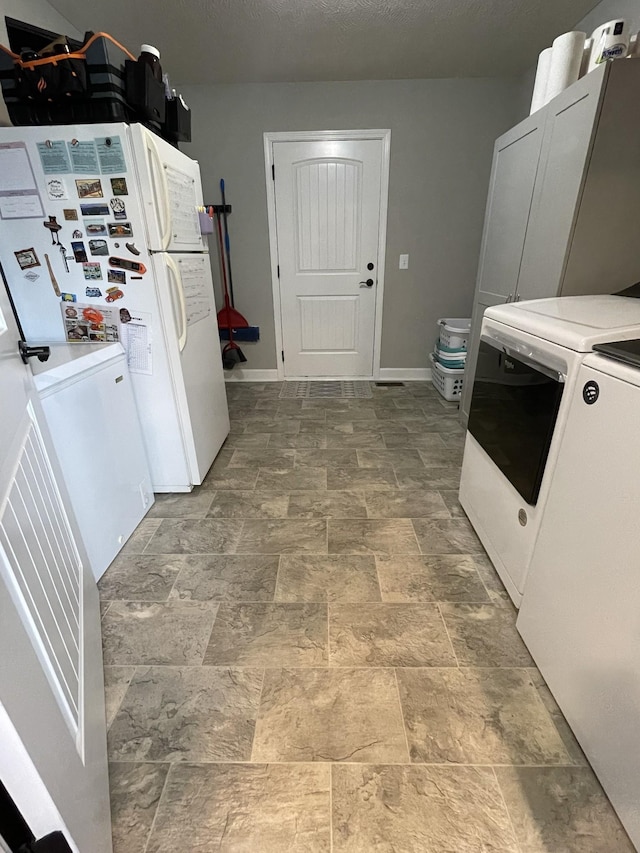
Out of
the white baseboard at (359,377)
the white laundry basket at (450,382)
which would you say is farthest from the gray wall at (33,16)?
Result: the white laundry basket at (450,382)

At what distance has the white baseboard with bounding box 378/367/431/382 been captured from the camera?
404cm

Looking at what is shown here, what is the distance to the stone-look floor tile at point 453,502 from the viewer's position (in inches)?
80.1

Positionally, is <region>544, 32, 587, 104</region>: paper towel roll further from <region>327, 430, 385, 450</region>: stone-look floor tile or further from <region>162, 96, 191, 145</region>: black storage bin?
<region>327, 430, 385, 450</region>: stone-look floor tile

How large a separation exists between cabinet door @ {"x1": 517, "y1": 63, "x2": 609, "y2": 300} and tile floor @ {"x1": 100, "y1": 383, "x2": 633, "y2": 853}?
4.07 ft

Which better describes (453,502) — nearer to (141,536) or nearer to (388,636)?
(388,636)

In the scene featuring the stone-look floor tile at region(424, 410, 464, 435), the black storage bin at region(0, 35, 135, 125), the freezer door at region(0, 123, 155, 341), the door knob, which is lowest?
the stone-look floor tile at region(424, 410, 464, 435)

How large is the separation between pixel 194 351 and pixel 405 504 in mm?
1413

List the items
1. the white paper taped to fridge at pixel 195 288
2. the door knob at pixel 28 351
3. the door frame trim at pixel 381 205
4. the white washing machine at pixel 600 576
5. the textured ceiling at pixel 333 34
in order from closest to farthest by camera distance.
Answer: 1. the white washing machine at pixel 600 576
2. the door knob at pixel 28 351
3. the white paper taped to fridge at pixel 195 288
4. the textured ceiling at pixel 333 34
5. the door frame trim at pixel 381 205

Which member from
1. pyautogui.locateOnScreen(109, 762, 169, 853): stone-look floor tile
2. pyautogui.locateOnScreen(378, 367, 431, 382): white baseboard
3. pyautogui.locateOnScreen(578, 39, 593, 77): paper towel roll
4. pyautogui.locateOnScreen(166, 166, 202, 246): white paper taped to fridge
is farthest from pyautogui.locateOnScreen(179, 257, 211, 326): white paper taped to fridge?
pyautogui.locateOnScreen(378, 367, 431, 382): white baseboard

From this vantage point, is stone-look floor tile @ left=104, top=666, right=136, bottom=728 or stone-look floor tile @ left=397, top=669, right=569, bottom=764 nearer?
stone-look floor tile @ left=397, top=669, right=569, bottom=764

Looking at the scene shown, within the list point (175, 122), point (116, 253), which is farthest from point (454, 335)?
point (116, 253)

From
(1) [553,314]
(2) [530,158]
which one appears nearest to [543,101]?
(2) [530,158]

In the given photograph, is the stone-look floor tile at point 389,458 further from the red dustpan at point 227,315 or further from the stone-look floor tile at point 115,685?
the red dustpan at point 227,315

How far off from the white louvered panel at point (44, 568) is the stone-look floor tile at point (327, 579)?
0.78 meters
